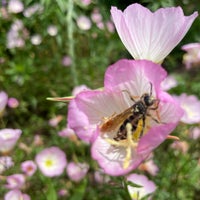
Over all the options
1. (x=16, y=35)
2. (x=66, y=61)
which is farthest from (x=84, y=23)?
(x=16, y=35)

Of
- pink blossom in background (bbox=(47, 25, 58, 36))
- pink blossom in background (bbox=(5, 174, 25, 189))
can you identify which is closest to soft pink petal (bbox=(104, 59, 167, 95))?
pink blossom in background (bbox=(5, 174, 25, 189))

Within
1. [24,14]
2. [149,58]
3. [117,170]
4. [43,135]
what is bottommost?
[43,135]

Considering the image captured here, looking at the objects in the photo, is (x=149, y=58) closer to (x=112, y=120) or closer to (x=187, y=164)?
(x=112, y=120)

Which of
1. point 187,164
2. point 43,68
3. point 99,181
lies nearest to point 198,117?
point 187,164

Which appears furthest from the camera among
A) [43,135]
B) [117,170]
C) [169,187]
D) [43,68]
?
[43,68]

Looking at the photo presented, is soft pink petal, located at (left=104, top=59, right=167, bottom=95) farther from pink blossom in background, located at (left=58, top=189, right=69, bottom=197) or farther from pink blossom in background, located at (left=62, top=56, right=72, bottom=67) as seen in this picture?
pink blossom in background, located at (left=62, top=56, right=72, bottom=67)

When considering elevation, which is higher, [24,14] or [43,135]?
[24,14]
